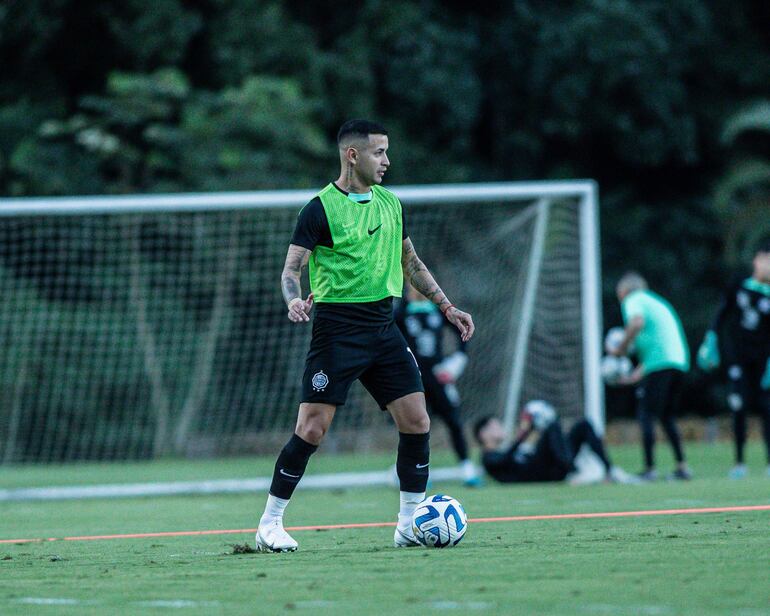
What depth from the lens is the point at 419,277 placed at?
24.1ft

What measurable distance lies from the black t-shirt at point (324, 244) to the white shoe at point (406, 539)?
1.03 meters

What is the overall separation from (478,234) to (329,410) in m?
13.6

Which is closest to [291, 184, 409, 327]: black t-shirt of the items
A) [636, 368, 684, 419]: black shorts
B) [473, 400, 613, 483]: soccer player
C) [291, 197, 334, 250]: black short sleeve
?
[291, 197, 334, 250]: black short sleeve

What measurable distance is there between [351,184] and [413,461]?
4.65ft

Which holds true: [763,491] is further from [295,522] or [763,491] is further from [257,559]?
[257,559]

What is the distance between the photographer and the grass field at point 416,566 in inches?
182

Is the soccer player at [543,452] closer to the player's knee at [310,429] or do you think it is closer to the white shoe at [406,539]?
the white shoe at [406,539]

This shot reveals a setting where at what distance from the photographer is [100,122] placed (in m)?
24.9

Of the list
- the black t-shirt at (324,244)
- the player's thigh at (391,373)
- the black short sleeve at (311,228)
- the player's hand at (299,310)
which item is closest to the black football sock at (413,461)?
the player's thigh at (391,373)

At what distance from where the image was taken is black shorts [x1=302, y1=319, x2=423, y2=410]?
6.72m

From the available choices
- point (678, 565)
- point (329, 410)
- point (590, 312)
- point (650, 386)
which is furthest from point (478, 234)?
point (678, 565)

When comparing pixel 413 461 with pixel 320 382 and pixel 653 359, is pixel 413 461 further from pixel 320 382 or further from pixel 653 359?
pixel 653 359

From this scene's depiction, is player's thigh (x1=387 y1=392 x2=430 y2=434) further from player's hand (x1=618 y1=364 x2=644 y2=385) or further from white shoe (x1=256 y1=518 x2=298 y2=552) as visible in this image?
player's hand (x1=618 y1=364 x2=644 y2=385)

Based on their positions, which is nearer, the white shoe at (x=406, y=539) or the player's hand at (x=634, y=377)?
the white shoe at (x=406, y=539)
